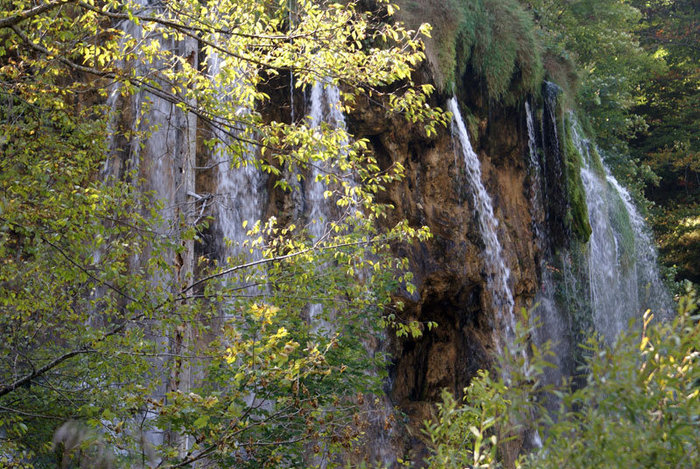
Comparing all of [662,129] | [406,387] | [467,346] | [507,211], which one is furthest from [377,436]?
[662,129]

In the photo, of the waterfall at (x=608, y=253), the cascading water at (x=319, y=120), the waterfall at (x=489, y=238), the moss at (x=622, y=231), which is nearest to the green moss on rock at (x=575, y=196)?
the waterfall at (x=608, y=253)

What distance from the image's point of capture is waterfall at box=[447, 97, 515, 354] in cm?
1180

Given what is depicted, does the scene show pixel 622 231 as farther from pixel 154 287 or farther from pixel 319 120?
pixel 154 287

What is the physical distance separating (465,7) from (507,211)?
4010mm

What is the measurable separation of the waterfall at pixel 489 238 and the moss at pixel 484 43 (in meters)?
0.89

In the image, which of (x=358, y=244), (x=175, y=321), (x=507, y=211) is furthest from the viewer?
(x=507, y=211)

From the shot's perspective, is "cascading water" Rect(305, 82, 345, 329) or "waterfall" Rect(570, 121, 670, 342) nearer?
"cascading water" Rect(305, 82, 345, 329)

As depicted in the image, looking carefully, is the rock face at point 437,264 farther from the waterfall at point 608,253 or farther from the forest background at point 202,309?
the waterfall at point 608,253

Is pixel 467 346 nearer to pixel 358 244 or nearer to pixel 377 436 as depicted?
pixel 377 436

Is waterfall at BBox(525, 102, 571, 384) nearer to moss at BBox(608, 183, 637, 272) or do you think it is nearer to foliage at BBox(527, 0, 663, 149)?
moss at BBox(608, 183, 637, 272)

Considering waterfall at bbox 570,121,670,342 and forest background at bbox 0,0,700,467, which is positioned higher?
waterfall at bbox 570,121,670,342

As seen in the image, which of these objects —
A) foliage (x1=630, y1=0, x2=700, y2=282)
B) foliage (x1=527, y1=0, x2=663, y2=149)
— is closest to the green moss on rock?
foliage (x1=527, y1=0, x2=663, y2=149)

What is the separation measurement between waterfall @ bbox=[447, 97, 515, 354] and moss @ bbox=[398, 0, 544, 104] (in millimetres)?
892

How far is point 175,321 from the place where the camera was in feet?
14.3
